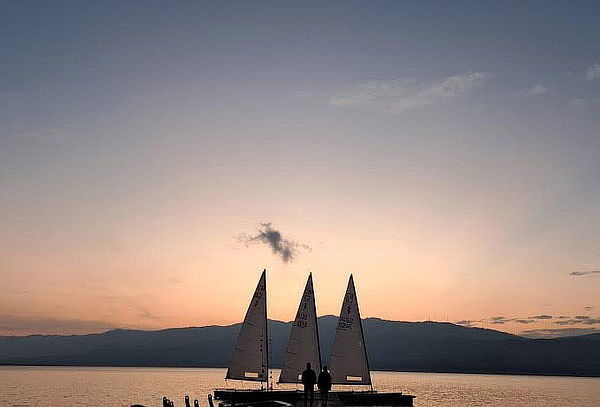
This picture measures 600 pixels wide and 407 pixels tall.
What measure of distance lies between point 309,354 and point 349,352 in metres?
3.78

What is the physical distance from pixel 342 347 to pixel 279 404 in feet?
60.5

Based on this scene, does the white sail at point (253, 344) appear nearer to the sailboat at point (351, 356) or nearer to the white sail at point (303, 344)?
the white sail at point (303, 344)

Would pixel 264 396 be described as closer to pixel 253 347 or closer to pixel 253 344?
pixel 253 347

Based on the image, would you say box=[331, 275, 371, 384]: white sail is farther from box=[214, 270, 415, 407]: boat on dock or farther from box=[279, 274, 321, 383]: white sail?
box=[279, 274, 321, 383]: white sail

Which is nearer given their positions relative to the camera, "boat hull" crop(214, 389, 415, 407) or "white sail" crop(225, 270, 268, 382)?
"boat hull" crop(214, 389, 415, 407)

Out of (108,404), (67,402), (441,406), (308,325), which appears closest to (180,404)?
(108,404)

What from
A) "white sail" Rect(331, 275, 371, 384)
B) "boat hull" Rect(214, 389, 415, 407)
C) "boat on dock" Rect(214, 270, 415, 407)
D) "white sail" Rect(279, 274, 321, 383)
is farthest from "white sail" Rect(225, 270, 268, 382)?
"white sail" Rect(331, 275, 371, 384)

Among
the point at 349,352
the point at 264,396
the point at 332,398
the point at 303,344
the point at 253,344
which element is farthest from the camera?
the point at 253,344

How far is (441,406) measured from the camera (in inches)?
4262

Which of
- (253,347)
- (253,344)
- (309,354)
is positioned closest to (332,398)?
(309,354)

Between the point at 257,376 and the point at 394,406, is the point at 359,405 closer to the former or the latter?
the point at 394,406

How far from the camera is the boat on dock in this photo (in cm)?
6360

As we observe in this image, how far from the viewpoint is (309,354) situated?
2544 inches

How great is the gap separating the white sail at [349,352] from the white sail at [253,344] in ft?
23.9
